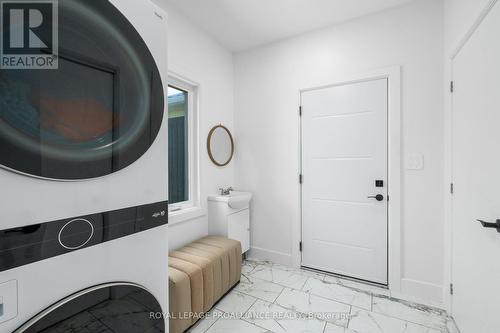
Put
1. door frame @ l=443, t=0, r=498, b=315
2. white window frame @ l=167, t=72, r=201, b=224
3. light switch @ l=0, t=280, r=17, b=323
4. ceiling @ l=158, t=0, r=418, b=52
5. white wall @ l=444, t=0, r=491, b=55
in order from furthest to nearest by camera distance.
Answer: white window frame @ l=167, t=72, r=201, b=224, ceiling @ l=158, t=0, r=418, b=52, door frame @ l=443, t=0, r=498, b=315, white wall @ l=444, t=0, r=491, b=55, light switch @ l=0, t=280, r=17, b=323

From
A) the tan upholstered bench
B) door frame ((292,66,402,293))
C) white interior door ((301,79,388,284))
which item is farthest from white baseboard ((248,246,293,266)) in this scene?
door frame ((292,66,402,293))

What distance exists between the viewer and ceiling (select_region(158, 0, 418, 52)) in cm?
205

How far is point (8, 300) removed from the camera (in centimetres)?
51

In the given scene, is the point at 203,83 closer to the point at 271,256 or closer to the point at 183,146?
the point at 183,146

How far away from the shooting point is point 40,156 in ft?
1.82

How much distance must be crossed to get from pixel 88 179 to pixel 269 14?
230 cm

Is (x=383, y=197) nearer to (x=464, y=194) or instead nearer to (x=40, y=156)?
(x=464, y=194)

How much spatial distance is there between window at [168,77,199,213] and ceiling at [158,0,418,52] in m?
0.69

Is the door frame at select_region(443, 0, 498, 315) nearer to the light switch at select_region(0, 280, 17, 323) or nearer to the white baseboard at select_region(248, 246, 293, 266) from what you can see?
Result: the white baseboard at select_region(248, 246, 293, 266)

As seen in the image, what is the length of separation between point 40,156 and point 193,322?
1.59 metres

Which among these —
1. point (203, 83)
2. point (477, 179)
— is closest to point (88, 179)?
point (477, 179)

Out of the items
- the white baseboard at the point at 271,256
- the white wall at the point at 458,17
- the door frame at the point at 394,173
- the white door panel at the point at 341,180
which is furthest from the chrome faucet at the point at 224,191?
the white wall at the point at 458,17

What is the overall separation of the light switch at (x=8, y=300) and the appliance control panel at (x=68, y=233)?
44 millimetres

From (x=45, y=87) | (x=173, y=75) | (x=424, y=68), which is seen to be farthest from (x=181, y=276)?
(x=424, y=68)
